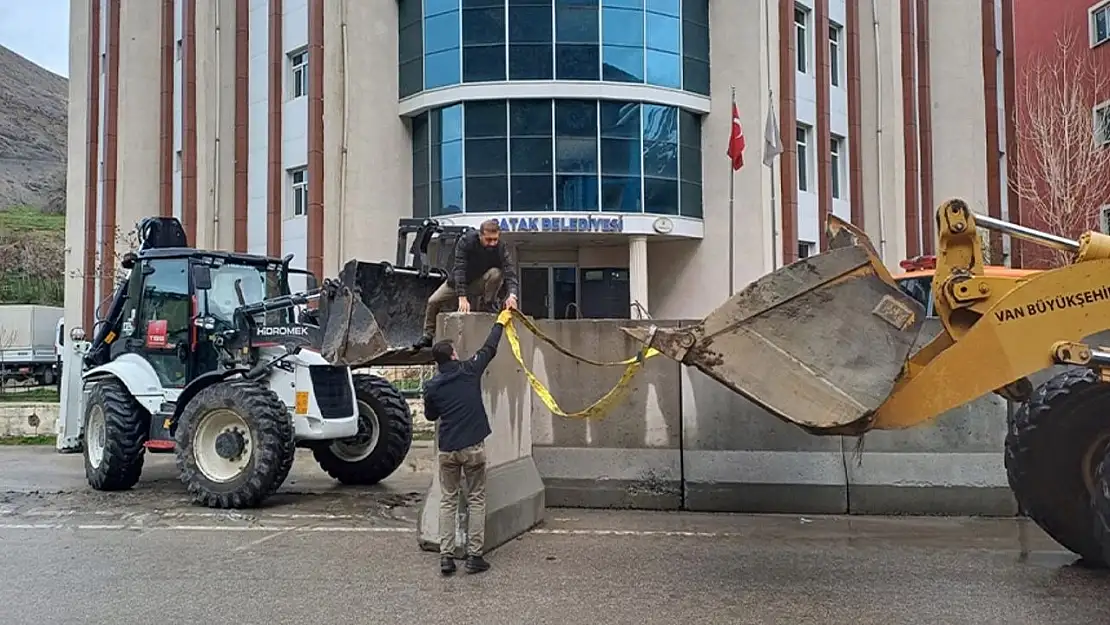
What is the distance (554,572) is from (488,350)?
1702 mm

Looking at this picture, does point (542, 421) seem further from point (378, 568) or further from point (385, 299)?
point (378, 568)

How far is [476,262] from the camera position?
8.97 m

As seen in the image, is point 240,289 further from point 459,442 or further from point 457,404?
point 459,442

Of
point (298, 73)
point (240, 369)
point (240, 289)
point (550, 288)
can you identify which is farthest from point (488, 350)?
point (298, 73)

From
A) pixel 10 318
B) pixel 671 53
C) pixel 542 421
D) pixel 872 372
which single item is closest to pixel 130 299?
pixel 542 421

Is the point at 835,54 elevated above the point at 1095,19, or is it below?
below

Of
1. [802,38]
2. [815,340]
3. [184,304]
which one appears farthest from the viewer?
[802,38]

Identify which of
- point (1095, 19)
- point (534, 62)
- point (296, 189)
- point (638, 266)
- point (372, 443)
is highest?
point (1095, 19)

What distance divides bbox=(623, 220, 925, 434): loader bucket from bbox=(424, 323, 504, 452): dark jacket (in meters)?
1.51

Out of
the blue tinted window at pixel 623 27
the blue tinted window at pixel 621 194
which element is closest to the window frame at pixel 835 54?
the blue tinted window at pixel 623 27

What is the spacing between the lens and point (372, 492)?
11.3 m

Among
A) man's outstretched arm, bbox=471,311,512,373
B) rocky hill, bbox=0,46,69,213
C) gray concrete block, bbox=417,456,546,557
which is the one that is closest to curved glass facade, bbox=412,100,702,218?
gray concrete block, bbox=417,456,546,557

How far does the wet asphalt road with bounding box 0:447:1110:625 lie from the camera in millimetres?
6281

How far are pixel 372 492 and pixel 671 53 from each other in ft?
68.0
